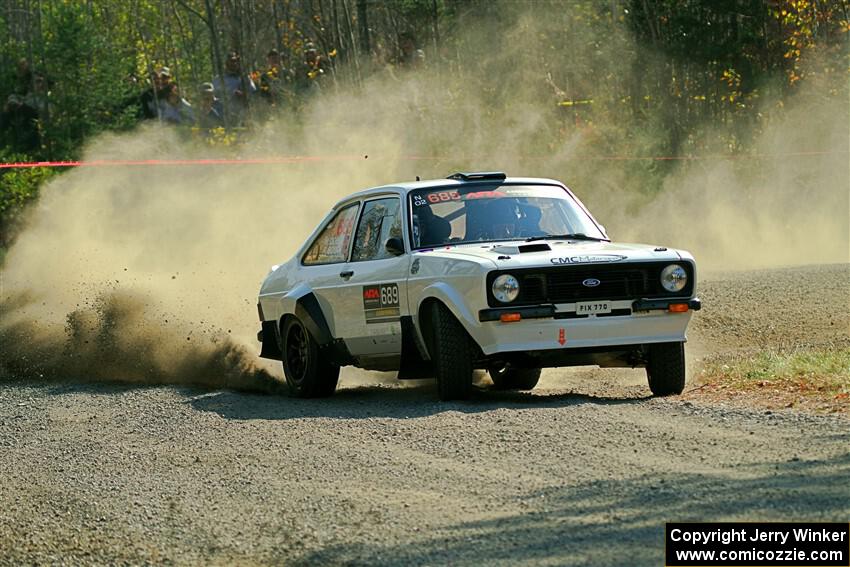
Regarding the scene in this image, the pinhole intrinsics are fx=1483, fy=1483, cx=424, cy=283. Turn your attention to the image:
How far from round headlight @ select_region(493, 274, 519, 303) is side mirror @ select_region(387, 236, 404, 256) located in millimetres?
1290

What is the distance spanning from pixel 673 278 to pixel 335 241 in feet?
9.78

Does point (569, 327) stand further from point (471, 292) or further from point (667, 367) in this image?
point (667, 367)

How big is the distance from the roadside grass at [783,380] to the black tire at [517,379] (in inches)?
53.5

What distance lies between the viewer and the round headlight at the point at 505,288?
962cm

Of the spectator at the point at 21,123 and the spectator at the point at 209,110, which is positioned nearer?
the spectator at the point at 209,110

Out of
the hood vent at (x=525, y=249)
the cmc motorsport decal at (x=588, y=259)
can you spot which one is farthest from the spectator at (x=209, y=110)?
the cmc motorsport decal at (x=588, y=259)

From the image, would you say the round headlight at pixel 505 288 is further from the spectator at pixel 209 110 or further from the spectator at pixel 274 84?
the spectator at pixel 209 110

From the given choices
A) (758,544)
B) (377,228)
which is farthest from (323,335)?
(758,544)

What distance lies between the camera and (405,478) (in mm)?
7383

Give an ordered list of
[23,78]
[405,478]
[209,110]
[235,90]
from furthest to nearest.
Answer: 1. [23,78]
2. [235,90]
3. [209,110]
4. [405,478]

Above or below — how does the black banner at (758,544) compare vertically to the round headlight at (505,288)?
below

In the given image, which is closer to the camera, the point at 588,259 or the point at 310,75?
the point at 588,259

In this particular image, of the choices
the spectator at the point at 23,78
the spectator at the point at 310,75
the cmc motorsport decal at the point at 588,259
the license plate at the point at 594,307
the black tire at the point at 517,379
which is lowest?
the black tire at the point at 517,379

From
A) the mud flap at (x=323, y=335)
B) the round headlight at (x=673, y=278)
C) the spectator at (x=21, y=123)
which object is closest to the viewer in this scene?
the round headlight at (x=673, y=278)
